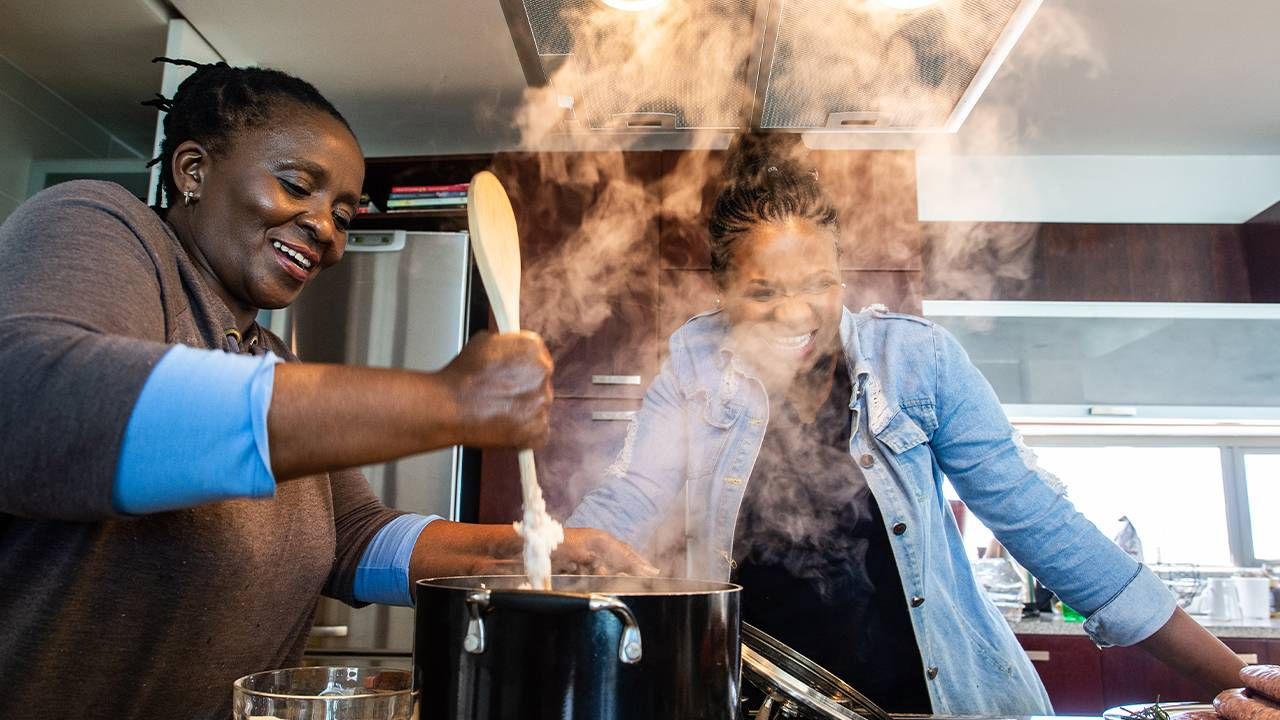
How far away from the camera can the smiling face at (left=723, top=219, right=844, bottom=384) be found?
1384mm

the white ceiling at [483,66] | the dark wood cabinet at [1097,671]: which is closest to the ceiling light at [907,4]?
the white ceiling at [483,66]

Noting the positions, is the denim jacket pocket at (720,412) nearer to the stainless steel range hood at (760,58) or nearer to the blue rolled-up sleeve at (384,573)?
the stainless steel range hood at (760,58)

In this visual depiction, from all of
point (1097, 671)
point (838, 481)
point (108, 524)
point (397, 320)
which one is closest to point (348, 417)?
point (108, 524)

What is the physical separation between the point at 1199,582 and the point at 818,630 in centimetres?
214

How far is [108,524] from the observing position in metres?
0.77

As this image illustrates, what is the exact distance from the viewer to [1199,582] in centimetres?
283

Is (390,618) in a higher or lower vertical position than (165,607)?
lower

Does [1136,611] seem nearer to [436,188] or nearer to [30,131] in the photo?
[436,188]

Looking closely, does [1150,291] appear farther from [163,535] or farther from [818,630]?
[163,535]

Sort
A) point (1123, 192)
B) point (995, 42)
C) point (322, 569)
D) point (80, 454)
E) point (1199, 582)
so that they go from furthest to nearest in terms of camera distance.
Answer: point (1123, 192) < point (1199, 582) < point (995, 42) < point (322, 569) < point (80, 454)

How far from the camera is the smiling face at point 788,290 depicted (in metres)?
1.38

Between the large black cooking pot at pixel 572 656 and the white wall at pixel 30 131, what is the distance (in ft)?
9.65

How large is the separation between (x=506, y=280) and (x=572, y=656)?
313mm

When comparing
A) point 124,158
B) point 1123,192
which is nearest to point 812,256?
point 1123,192
